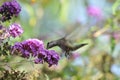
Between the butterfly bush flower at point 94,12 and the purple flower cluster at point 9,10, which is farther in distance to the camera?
the butterfly bush flower at point 94,12

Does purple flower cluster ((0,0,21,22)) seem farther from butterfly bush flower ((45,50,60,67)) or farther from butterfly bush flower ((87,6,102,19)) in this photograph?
butterfly bush flower ((87,6,102,19))

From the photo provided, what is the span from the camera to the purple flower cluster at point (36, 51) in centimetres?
74

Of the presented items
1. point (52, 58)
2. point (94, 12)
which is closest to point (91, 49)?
point (94, 12)

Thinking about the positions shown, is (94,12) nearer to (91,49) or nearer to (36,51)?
(91,49)

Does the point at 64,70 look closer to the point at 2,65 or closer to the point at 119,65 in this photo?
the point at 119,65

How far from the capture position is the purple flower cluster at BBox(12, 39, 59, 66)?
74 cm

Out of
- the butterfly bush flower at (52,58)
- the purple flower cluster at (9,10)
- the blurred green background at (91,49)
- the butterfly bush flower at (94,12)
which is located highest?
the butterfly bush flower at (94,12)

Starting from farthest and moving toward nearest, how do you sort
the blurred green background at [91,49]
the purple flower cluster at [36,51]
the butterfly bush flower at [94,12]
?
the butterfly bush flower at [94,12]
the blurred green background at [91,49]
the purple flower cluster at [36,51]

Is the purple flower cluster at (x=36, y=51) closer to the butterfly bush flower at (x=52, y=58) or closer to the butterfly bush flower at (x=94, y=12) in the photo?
the butterfly bush flower at (x=52, y=58)

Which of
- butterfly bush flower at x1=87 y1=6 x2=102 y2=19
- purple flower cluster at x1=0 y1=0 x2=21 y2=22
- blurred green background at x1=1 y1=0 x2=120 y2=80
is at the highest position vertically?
butterfly bush flower at x1=87 y1=6 x2=102 y2=19

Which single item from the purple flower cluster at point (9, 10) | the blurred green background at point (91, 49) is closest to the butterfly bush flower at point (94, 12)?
the blurred green background at point (91, 49)

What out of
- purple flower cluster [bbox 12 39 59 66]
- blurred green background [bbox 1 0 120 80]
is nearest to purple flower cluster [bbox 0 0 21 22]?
purple flower cluster [bbox 12 39 59 66]

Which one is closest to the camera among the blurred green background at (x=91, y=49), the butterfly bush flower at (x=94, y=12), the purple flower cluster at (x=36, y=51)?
the purple flower cluster at (x=36, y=51)

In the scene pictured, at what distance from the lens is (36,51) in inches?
29.3
